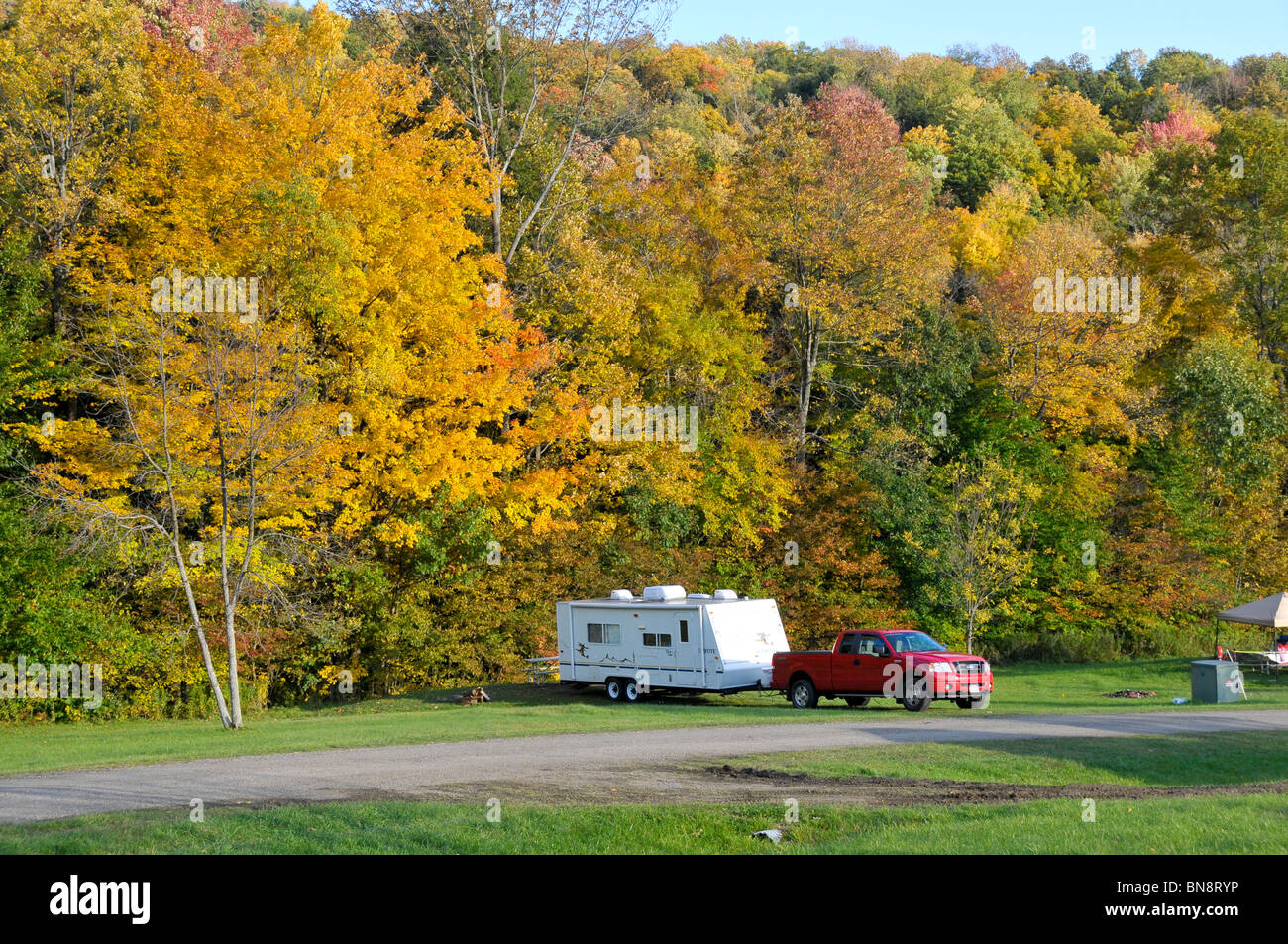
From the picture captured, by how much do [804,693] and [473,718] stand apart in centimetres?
756

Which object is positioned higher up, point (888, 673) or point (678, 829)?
point (678, 829)

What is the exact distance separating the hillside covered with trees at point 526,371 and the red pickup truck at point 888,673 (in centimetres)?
1143

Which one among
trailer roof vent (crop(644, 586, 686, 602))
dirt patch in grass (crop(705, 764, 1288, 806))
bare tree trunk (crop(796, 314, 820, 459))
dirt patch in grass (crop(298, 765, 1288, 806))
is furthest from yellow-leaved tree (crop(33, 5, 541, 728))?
dirt patch in grass (crop(705, 764, 1288, 806))

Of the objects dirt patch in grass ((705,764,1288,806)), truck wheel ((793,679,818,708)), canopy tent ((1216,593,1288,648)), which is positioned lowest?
truck wheel ((793,679,818,708))

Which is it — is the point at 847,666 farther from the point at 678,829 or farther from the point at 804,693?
the point at 678,829

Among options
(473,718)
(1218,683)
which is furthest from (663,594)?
(1218,683)

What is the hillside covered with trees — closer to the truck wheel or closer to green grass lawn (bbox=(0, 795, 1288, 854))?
the truck wheel

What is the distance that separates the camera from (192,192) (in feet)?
110

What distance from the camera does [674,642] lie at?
28234mm

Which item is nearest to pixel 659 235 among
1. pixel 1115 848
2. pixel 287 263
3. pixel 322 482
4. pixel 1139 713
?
pixel 287 263

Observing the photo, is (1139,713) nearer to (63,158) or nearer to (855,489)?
(855,489)

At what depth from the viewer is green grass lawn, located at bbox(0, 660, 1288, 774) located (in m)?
20.8

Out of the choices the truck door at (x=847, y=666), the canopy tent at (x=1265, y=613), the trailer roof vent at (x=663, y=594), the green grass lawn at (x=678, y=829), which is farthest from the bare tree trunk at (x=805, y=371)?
the green grass lawn at (x=678, y=829)

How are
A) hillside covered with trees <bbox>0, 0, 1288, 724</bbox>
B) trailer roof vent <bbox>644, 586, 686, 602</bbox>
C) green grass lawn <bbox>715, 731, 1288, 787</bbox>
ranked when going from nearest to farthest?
green grass lawn <bbox>715, 731, 1288, 787</bbox> → trailer roof vent <bbox>644, 586, 686, 602</bbox> → hillside covered with trees <bbox>0, 0, 1288, 724</bbox>
